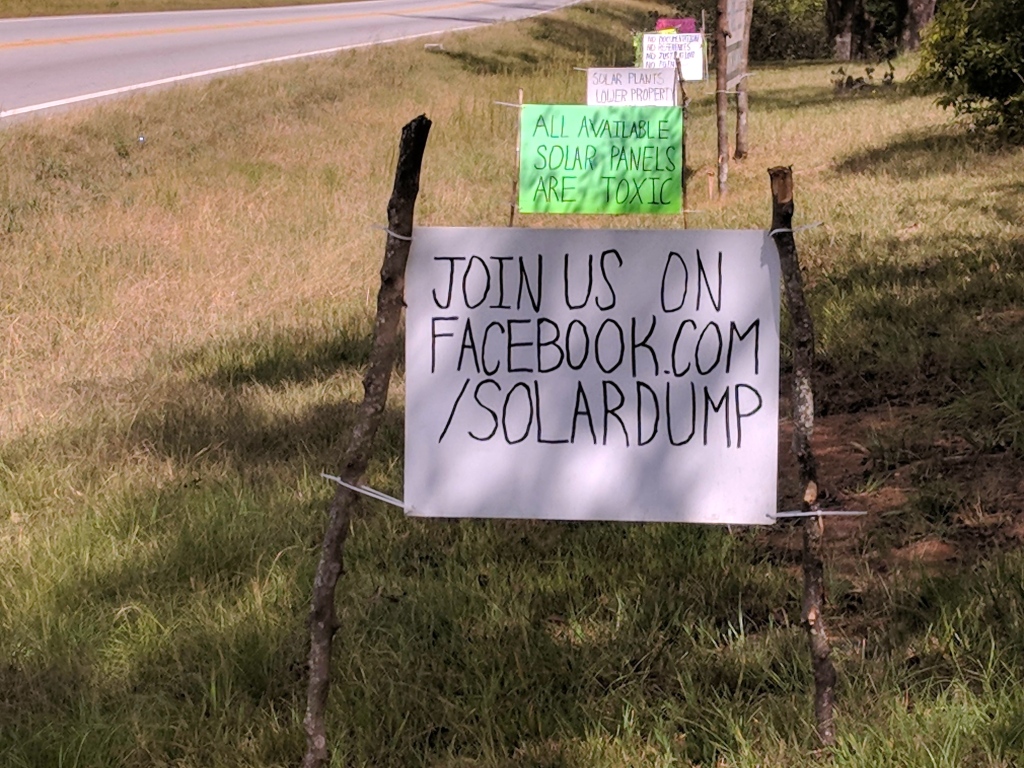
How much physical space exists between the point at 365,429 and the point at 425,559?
1.36m

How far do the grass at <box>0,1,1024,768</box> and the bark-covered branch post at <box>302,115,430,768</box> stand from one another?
0.34 metres

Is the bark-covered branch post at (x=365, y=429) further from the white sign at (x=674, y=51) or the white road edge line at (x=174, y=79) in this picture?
the white sign at (x=674, y=51)

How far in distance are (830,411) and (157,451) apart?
2.48m

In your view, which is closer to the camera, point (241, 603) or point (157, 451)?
point (241, 603)

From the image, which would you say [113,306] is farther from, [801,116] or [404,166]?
[801,116]

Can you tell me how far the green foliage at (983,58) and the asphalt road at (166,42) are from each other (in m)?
9.22

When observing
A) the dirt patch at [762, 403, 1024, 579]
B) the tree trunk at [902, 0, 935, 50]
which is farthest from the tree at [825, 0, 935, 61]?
the dirt patch at [762, 403, 1024, 579]

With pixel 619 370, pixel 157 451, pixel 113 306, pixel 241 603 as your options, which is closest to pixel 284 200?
pixel 113 306

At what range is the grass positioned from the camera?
2.85 metres

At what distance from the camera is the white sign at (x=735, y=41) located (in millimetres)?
12953

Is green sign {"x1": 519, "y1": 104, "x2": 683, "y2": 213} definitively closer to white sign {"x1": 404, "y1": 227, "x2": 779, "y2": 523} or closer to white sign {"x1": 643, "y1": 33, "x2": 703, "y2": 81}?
white sign {"x1": 404, "y1": 227, "x2": 779, "y2": 523}

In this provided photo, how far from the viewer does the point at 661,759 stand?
268 centimetres

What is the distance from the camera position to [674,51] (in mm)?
19297

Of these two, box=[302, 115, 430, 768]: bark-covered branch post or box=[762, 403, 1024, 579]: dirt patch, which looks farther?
box=[762, 403, 1024, 579]: dirt patch
